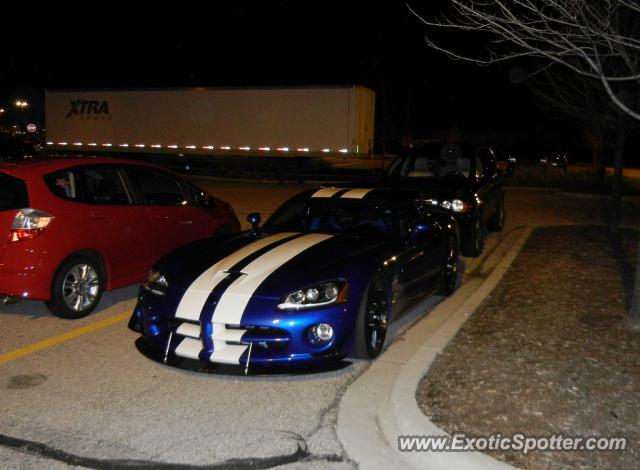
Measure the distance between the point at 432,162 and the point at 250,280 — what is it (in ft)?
22.1

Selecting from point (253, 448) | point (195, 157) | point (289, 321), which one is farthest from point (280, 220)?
point (195, 157)

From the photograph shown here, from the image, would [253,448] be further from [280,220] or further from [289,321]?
[280,220]

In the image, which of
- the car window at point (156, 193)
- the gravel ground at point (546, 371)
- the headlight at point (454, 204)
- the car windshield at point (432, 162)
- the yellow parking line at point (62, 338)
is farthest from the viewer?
the car windshield at point (432, 162)

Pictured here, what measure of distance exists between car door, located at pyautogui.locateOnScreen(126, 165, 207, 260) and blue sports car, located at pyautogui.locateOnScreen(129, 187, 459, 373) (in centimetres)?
146

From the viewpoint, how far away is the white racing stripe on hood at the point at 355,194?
266 inches

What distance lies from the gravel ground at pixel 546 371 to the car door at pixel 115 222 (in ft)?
11.7

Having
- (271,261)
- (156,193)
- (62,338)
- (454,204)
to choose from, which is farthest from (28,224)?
(454,204)

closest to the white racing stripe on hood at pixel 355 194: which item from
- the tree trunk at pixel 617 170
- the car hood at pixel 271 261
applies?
the car hood at pixel 271 261

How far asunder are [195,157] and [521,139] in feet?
78.3

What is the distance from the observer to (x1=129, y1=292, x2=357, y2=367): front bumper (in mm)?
4676

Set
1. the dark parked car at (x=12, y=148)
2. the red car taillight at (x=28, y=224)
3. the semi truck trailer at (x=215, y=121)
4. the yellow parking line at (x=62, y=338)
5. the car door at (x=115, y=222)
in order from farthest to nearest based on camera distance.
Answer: the semi truck trailer at (x=215, y=121) → the dark parked car at (x=12, y=148) → the car door at (x=115, y=222) → the red car taillight at (x=28, y=224) → the yellow parking line at (x=62, y=338)

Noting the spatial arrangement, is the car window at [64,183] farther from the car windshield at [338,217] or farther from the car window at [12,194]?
the car windshield at [338,217]

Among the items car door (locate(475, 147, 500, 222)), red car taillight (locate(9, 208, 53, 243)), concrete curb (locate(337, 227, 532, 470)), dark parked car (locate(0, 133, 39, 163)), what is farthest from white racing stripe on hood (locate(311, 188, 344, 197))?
dark parked car (locate(0, 133, 39, 163))

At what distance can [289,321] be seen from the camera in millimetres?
4719
